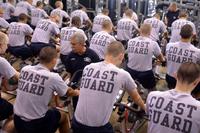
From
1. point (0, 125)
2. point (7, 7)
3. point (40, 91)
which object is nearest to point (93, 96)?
point (40, 91)

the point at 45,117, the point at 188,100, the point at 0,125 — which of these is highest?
the point at 188,100

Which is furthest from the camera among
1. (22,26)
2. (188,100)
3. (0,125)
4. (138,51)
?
(22,26)

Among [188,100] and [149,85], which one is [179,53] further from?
[188,100]

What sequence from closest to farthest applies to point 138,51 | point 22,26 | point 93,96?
point 93,96
point 138,51
point 22,26

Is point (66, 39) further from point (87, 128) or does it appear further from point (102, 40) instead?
point (87, 128)

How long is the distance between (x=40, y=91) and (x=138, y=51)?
2.25 m

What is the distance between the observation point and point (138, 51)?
16.9 feet

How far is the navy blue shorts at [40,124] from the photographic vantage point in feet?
11.1

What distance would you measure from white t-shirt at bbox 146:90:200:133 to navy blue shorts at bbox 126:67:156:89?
2505 millimetres

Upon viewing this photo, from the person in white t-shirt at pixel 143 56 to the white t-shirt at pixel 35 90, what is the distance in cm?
206

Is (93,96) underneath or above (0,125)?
above

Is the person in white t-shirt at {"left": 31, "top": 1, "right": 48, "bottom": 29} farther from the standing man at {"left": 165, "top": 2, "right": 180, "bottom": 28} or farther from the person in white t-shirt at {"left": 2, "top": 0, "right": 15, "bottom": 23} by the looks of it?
the standing man at {"left": 165, "top": 2, "right": 180, "bottom": 28}

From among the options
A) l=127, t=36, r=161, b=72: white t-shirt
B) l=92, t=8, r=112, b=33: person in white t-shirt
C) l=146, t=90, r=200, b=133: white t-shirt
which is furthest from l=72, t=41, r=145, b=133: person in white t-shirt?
l=92, t=8, r=112, b=33: person in white t-shirt

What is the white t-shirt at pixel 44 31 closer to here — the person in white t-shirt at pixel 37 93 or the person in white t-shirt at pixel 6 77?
the person in white t-shirt at pixel 6 77
